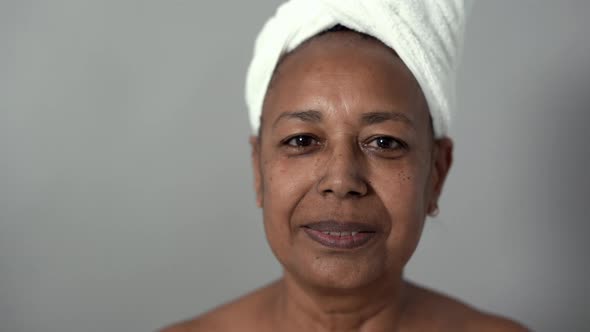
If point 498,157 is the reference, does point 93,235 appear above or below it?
below

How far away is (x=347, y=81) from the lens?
1.82 m

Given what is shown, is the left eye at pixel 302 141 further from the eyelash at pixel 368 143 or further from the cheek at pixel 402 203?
the cheek at pixel 402 203

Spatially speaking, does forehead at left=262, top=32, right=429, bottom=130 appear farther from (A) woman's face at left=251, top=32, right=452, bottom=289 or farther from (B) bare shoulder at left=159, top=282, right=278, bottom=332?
(B) bare shoulder at left=159, top=282, right=278, bottom=332

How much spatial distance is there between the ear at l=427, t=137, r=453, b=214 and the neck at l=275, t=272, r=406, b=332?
22 cm

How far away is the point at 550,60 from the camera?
268 cm

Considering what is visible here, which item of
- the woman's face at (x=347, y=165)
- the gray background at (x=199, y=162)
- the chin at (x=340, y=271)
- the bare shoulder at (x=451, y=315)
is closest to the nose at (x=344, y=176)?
the woman's face at (x=347, y=165)

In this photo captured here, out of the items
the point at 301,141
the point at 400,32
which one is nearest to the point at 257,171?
the point at 301,141

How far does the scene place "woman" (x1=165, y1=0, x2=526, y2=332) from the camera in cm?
180

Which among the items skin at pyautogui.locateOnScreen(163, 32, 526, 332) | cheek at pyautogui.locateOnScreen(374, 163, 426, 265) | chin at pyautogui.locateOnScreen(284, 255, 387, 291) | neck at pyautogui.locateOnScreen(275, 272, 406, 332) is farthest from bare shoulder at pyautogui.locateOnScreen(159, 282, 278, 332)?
cheek at pyautogui.locateOnScreen(374, 163, 426, 265)

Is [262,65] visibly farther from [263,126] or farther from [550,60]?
[550,60]

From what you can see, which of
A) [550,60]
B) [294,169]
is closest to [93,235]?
[294,169]

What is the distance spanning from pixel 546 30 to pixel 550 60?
0.33 feet

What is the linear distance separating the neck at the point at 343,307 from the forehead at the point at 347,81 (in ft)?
1.41

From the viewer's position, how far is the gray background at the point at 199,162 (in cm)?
260
